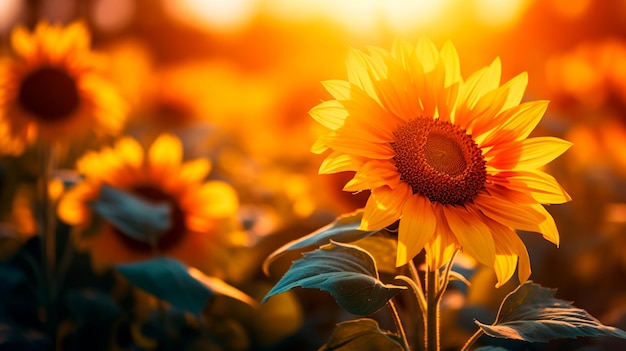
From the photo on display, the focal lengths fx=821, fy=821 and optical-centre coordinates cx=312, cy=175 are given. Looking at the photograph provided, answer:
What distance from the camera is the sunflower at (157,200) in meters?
2.40

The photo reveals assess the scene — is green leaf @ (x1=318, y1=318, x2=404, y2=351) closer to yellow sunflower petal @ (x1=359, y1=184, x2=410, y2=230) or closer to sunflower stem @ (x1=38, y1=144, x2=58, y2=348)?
yellow sunflower petal @ (x1=359, y1=184, x2=410, y2=230)

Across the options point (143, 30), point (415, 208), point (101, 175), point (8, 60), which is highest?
Result: point (415, 208)

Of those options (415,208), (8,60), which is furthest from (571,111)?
(415,208)

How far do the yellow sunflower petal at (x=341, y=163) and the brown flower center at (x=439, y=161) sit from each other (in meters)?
0.08

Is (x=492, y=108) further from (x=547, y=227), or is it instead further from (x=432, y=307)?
(x=432, y=307)

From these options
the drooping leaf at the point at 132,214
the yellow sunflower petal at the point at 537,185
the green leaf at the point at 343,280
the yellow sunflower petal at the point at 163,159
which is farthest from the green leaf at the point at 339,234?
the yellow sunflower petal at the point at 163,159

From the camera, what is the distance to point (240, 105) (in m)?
5.20

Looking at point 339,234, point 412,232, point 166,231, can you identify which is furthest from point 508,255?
point 166,231

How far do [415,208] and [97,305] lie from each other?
118cm

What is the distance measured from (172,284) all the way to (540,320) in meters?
0.79

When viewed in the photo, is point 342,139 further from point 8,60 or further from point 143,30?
point 143,30

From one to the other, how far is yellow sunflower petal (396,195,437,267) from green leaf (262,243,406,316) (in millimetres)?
51

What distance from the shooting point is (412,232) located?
1220 mm

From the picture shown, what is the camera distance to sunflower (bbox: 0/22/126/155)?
8.32 ft
